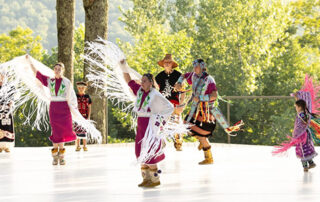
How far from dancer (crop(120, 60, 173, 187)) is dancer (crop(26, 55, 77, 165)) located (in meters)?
2.44

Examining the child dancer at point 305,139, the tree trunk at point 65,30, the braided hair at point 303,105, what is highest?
the tree trunk at point 65,30

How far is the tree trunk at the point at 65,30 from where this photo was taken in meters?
14.4

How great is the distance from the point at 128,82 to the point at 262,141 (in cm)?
2399

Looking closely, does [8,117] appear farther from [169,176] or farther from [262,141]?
[262,141]

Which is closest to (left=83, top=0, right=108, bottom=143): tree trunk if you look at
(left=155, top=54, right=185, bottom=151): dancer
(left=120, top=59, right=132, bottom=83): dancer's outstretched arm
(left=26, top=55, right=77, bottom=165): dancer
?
(left=155, top=54, right=185, bottom=151): dancer

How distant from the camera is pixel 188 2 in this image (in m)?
65.7

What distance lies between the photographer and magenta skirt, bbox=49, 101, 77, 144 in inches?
373

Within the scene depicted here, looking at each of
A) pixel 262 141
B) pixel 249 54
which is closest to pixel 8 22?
pixel 249 54

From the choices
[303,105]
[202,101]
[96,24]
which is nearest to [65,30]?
[96,24]

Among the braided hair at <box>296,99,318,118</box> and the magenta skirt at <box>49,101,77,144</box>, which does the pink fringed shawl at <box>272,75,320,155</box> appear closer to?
the braided hair at <box>296,99,318,118</box>

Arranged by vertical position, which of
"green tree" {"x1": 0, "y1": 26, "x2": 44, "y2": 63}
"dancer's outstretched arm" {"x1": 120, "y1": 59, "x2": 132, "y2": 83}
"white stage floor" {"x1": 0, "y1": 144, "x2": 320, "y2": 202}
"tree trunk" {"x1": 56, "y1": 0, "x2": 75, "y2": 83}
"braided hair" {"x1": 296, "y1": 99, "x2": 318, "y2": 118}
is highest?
"green tree" {"x1": 0, "y1": 26, "x2": 44, "y2": 63}

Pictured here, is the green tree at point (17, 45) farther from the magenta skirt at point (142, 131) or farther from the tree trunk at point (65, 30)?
the magenta skirt at point (142, 131)

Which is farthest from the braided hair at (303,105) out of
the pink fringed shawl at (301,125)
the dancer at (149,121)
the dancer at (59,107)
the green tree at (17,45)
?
the green tree at (17,45)

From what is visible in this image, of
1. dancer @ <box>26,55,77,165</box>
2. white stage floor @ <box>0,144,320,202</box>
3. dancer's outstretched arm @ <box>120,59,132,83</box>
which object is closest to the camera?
white stage floor @ <box>0,144,320,202</box>
